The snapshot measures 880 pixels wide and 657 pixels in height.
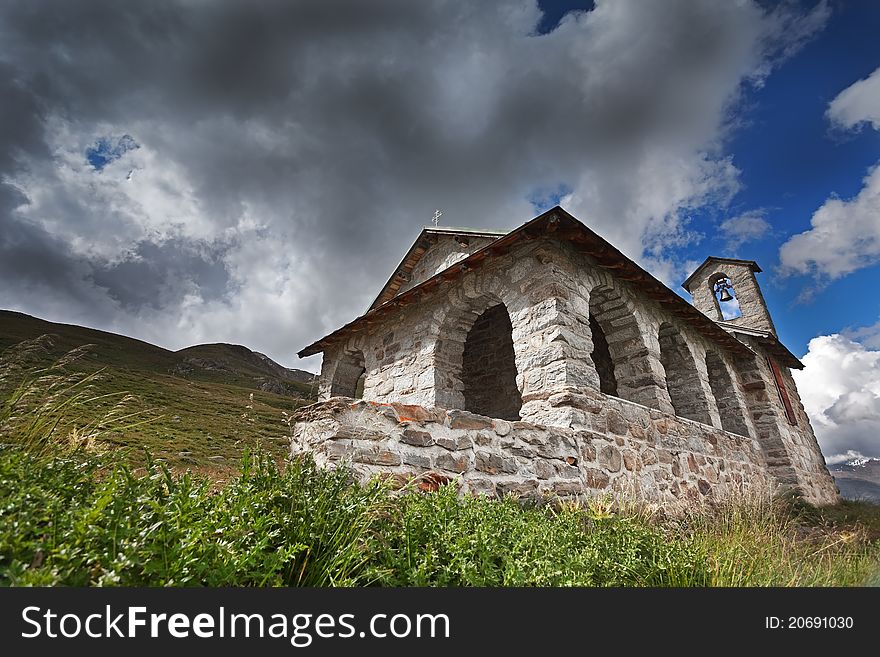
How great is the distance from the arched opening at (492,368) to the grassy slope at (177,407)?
4037 mm

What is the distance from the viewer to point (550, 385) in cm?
509

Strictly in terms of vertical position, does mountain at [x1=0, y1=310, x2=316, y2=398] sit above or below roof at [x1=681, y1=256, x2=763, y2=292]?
above

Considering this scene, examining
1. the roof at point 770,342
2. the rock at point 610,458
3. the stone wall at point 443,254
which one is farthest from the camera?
the roof at point 770,342

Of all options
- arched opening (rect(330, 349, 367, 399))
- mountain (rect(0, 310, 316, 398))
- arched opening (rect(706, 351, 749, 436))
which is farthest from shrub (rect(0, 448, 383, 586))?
mountain (rect(0, 310, 316, 398))

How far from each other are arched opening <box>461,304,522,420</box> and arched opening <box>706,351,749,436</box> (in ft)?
13.2

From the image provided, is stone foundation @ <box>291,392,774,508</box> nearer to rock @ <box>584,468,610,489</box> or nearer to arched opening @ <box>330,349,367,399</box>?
rock @ <box>584,468,610,489</box>

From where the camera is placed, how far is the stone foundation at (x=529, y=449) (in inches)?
131

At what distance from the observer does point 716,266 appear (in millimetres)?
13117

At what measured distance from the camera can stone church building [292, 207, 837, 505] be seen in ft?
12.4

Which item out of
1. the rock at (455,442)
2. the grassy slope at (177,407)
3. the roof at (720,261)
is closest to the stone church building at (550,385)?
the rock at (455,442)

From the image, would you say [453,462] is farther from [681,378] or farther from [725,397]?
[725,397]

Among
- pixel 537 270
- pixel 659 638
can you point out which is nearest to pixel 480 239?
pixel 537 270

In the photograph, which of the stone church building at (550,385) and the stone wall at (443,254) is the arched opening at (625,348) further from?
the stone wall at (443,254)

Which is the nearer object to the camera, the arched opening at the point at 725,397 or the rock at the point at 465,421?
the rock at the point at 465,421
